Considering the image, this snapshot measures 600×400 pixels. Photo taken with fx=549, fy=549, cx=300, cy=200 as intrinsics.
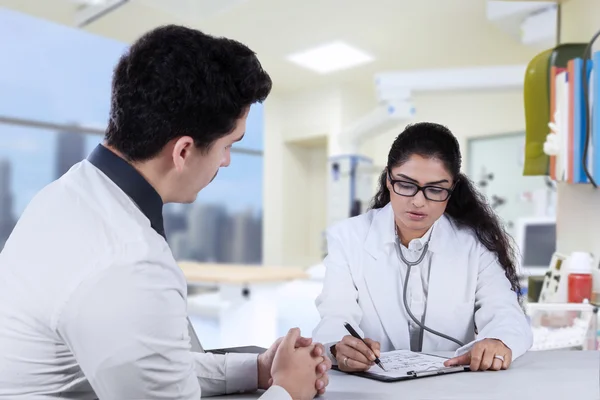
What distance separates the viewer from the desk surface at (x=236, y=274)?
10.7 feet

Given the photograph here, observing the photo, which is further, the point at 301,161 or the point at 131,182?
the point at 301,161

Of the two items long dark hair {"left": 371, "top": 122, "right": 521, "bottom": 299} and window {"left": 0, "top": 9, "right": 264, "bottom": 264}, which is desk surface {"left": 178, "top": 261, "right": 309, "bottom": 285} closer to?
window {"left": 0, "top": 9, "right": 264, "bottom": 264}

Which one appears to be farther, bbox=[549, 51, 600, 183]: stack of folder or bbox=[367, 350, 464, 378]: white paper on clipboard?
bbox=[549, 51, 600, 183]: stack of folder

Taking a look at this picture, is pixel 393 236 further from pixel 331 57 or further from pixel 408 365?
pixel 331 57

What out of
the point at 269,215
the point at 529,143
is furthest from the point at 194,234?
the point at 529,143

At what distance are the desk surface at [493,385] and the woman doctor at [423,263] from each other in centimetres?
23

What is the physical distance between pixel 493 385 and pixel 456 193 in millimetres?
705

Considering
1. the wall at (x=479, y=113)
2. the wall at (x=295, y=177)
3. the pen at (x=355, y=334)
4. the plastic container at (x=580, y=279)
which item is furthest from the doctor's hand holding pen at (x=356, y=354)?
the wall at (x=295, y=177)

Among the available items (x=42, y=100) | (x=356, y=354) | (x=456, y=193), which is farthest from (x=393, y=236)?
(x=42, y=100)

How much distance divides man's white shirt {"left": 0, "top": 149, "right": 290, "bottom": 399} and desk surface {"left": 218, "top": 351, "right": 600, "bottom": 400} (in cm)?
31

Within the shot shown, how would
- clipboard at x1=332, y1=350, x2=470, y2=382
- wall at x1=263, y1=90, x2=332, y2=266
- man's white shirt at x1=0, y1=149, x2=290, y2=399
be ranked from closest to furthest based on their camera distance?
man's white shirt at x1=0, y1=149, x2=290, y2=399
clipboard at x1=332, y1=350, x2=470, y2=382
wall at x1=263, y1=90, x2=332, y2=266

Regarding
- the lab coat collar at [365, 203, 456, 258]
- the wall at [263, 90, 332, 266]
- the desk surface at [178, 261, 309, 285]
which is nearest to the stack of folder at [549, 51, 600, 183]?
the lab coat collar at [365, 203, 456, 258]

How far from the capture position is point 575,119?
1799 mm

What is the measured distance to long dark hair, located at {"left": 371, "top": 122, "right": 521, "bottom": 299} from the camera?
1375mm
